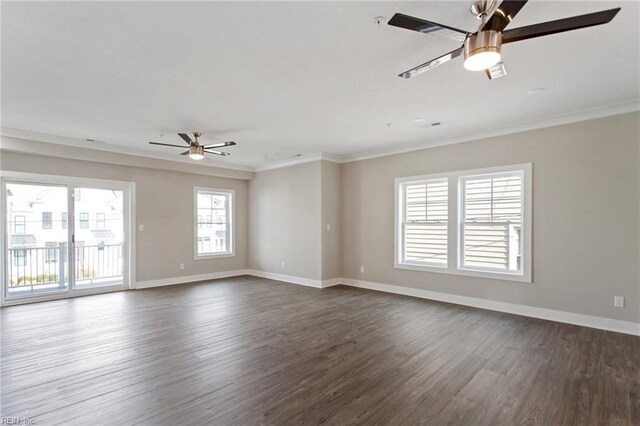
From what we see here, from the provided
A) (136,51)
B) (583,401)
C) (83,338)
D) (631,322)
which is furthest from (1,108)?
(631,322)

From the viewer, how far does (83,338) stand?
3.79 meters

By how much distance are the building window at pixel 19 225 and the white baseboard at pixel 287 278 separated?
4.60 meters

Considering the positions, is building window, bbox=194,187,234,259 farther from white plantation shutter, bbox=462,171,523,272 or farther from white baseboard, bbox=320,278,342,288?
white plantation shutter, bbox=462,171,523,272

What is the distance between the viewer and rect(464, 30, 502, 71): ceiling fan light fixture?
6.59ft

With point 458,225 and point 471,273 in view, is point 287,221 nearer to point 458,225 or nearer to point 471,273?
point 458,225

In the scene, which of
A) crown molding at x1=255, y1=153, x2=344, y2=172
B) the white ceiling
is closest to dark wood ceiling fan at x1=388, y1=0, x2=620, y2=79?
the white ceiling

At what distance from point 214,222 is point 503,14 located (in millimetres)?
7391

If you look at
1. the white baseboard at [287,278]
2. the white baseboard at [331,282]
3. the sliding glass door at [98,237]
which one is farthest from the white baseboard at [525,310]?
the sliding glass door at [98,237]

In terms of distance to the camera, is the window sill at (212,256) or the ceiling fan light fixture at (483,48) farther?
the window sill at (212,256)

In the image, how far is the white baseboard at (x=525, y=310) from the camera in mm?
4015

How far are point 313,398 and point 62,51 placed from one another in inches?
140

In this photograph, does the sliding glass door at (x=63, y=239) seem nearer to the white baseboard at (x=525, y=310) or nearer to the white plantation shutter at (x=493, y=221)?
the white baseboard at (x=525, y=310)

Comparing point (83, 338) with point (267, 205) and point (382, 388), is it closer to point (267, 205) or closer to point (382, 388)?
point (382, 388)

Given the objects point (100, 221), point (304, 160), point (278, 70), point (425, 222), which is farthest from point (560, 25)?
point (100, 221)
